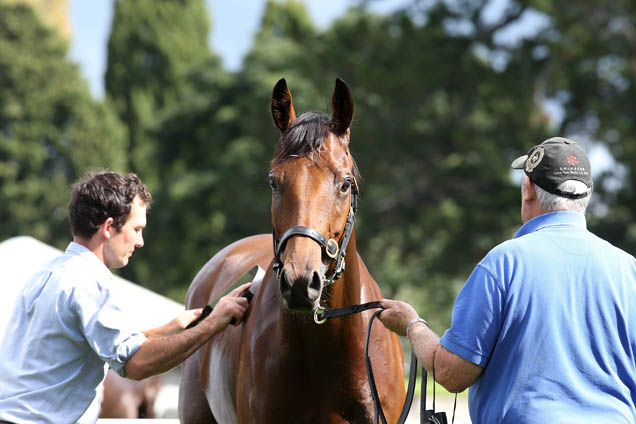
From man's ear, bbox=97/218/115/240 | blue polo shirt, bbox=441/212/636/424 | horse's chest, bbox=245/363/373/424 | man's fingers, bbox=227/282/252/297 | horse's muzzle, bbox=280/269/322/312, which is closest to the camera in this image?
blue polo shirt, bbox=441/212/636/424

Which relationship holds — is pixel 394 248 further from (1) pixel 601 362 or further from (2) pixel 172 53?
(1) pixel 601 362

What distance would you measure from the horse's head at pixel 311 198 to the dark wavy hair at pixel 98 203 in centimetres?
60

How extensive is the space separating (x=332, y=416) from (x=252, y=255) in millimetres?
1954

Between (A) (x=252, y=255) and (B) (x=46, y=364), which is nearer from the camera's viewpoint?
(B) (x=46, y=364)

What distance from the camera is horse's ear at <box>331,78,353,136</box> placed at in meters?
3.31

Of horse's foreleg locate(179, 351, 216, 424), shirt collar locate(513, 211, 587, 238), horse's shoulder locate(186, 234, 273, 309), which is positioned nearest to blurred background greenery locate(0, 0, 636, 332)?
horse's shoulder locate(186, 234, 273, 309)

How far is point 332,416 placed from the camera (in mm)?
3230

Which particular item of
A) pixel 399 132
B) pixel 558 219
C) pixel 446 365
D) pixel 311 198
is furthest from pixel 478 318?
pixel 399 132

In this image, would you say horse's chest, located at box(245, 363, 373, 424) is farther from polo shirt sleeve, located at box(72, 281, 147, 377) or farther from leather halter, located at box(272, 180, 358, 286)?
polo shirt sleeve, located at box(72, 281, 147, 377)

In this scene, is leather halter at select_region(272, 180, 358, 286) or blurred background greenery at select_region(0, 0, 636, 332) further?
blurred background greenery at select_region(0, 0, 636, 332)

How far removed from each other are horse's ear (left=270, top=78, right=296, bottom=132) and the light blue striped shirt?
1.07m

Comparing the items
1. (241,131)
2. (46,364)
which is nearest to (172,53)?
(241,131)

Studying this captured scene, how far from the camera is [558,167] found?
241 cm

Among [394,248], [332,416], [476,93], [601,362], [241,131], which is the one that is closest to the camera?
[601,362]
